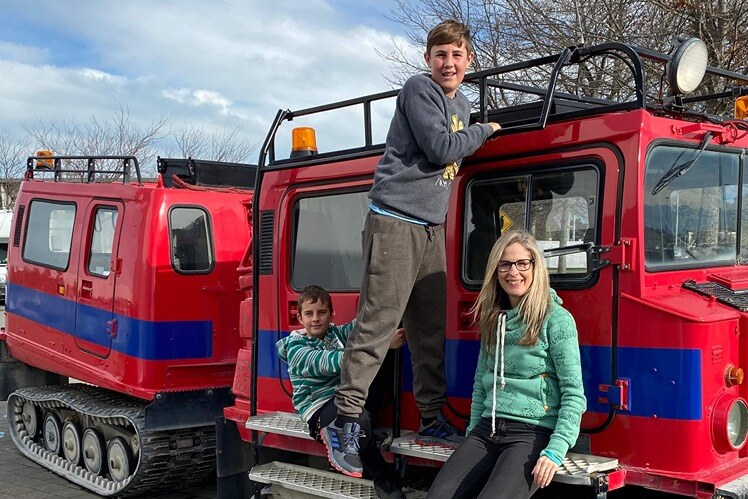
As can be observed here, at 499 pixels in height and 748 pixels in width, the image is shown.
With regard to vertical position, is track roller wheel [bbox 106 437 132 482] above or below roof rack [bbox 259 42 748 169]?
below

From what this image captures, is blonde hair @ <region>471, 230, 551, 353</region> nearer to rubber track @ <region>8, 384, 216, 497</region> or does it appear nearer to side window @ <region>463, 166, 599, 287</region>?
side window @ <region>463, 166, 599, 287</region>

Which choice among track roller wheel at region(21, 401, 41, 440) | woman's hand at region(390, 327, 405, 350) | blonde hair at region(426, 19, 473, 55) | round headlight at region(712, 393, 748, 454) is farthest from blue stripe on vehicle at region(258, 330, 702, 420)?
track roller wheel at region(21, 401, 41, 440)

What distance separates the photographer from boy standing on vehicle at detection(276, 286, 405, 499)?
4426 mm

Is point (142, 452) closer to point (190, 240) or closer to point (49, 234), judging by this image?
point (190, 240)

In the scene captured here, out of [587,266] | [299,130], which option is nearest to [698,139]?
[587,266]

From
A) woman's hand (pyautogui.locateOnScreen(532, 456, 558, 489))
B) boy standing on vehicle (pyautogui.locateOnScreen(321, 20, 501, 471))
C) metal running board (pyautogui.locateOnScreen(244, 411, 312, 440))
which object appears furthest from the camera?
metal running board (pyautogui.locateOnScreen(244, 411, 312, 440))

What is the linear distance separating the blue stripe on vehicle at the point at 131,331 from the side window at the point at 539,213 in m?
3.64

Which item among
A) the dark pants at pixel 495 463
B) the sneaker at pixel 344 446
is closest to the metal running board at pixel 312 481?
the sneaker at pixel 344 446

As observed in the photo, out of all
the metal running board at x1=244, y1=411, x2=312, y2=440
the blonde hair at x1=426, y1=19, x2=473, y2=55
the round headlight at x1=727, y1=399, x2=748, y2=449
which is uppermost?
the blonde hair at x1=426, y1=19, x2=473, y2=55

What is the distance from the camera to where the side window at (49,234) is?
27.0ft

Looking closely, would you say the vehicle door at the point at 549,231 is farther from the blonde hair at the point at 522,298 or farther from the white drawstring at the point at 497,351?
the white drawstring at the point at 497,351

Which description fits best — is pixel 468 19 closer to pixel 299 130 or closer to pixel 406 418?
pixel 299 130

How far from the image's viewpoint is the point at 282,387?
5.50 m

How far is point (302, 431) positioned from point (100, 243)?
3.76 meters
